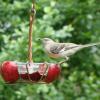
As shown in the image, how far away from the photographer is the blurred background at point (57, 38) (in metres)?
6.57

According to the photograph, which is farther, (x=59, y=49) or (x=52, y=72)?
(x=59, y=49)

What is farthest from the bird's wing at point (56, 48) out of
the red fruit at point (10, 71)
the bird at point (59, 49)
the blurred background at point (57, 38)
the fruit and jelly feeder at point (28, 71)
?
the blurred background at point (57, 38)

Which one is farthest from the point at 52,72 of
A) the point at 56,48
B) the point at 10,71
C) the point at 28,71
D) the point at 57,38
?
the point at 57,38

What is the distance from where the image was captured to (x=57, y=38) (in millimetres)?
6922

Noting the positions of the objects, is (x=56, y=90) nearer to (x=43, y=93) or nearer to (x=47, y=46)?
(x=43, y=93)

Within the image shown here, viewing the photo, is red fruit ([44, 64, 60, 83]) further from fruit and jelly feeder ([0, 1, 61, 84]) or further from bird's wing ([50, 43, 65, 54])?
bird's wing ([50, 43, 65, 54])

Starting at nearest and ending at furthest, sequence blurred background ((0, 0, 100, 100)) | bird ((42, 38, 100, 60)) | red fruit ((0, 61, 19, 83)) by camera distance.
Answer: red fruit ((0, 61, 19, 83)) < bird ((42, 38, 100, 60)) < blurred background ((0, 0, 100, 100))

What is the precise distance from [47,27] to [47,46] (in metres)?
1.33

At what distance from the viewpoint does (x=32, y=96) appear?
6.68 meters

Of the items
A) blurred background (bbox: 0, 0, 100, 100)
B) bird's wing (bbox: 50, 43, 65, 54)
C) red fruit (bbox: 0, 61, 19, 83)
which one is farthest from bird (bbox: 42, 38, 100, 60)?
blurred background (bbox: 0, 0, 100, 100)

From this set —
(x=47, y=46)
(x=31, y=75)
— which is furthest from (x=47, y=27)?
(x=31, y=75)

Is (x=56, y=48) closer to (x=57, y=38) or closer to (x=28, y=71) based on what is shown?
(x=28, y=71)

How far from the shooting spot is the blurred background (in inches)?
259

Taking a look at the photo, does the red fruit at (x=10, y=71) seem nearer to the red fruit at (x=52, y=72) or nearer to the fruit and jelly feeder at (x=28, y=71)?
the fruit and jelly feeder at (x=28, y=71)
